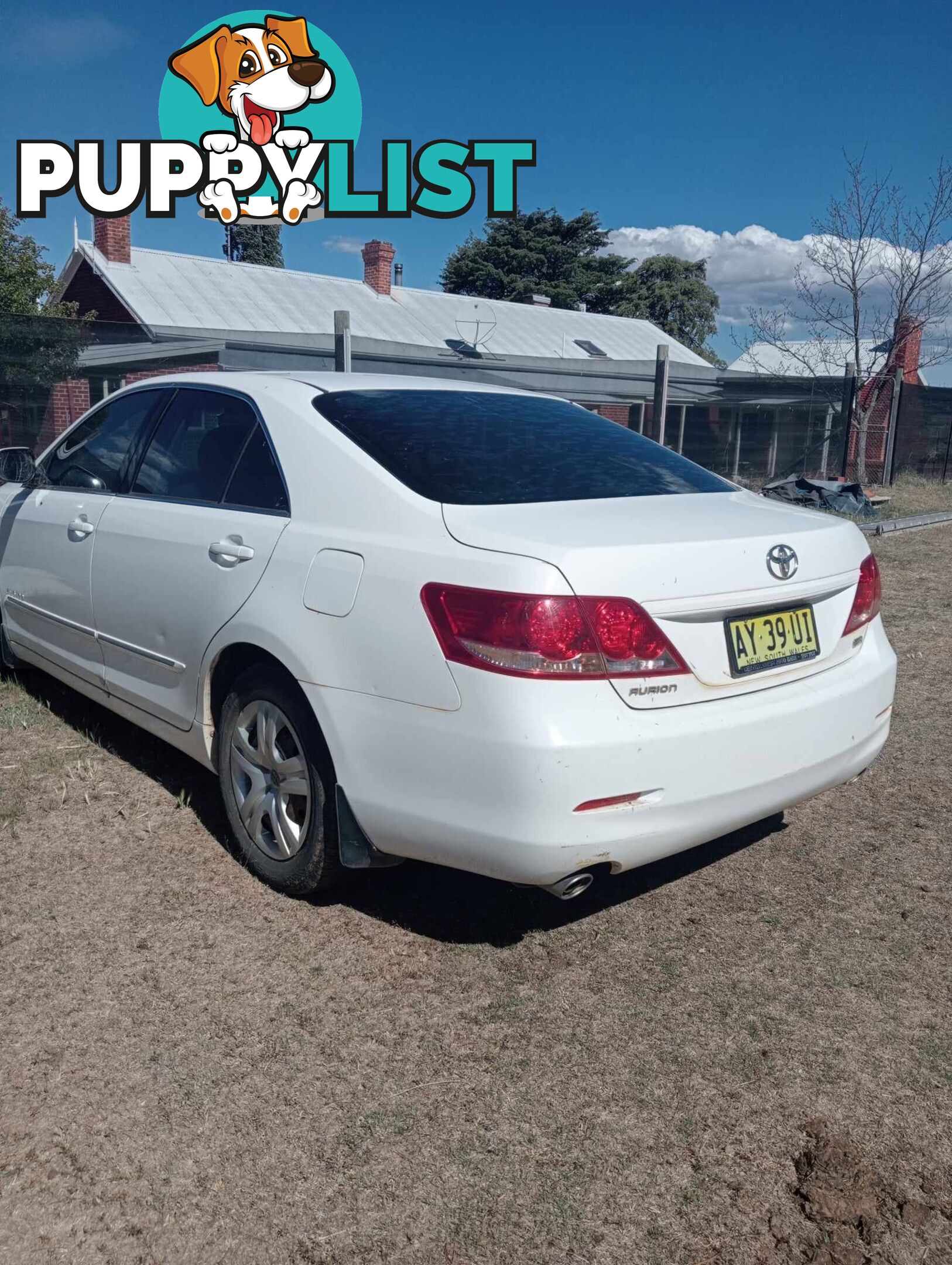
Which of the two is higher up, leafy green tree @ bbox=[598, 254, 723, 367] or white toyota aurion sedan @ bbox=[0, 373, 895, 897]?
leafy green tree @ bbox=[598, 254, 723, 367]

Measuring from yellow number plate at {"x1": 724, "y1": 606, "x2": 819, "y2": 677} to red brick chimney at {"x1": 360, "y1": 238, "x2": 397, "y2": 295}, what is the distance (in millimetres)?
29606

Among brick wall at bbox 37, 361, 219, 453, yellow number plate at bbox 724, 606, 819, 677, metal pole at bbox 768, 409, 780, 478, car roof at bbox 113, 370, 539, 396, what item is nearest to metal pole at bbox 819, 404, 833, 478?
metal pole at bbox 768, 409, 780, 478

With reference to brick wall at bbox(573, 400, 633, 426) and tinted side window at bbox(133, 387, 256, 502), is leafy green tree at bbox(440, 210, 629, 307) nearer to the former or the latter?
brick wall at bbox(573, 400, 633, 426)

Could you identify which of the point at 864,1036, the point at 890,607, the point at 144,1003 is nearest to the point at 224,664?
the point at 144,1003

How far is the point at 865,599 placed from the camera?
10.8 feet

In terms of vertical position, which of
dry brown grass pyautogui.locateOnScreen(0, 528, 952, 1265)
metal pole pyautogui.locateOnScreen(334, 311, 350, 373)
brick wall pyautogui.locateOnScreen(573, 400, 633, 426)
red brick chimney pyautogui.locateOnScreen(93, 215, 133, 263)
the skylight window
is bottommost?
dry brown grass pyautogui.locateOnScreen(0, 528, 952, 1265)

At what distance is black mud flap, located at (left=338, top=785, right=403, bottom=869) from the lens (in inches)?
114

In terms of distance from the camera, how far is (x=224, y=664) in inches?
135

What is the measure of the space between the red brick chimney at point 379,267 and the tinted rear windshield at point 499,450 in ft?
93.8

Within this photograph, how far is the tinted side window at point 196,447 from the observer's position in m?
3.60

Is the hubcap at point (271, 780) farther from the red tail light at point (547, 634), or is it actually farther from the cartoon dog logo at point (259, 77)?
the cartoon dog logo at point (259, 77)

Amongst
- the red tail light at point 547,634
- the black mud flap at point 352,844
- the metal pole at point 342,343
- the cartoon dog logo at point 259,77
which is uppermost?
the cartoon dog logo at point 259,77

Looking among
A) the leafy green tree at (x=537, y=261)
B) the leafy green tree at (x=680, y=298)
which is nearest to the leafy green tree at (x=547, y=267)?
the leafy green tree at (x=537, y=261)

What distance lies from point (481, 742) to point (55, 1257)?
1315 mm
